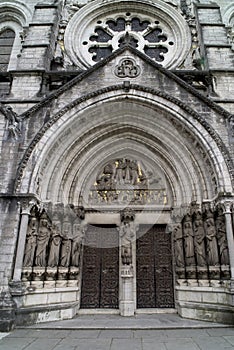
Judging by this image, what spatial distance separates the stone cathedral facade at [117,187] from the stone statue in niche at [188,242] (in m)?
0.03

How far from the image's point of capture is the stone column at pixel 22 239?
5.76 m

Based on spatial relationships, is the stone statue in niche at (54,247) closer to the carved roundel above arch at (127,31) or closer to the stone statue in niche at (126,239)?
the stone statue in niche at (126,239)

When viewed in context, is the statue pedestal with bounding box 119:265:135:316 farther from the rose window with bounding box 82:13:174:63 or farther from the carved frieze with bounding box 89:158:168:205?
the rose window with bounding box 82:13:174:63

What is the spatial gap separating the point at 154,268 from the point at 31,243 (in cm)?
351

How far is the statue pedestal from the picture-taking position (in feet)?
22.4

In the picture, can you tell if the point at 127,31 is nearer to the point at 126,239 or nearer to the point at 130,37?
the point at 130,37

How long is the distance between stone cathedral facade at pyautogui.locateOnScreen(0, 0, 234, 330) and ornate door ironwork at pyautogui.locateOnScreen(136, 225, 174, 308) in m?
0.03

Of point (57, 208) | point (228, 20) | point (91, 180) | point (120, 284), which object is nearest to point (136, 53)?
point (91, 180)

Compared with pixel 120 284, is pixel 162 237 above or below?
above

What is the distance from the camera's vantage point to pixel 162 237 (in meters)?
7.82

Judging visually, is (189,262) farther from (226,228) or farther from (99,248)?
(99,248)

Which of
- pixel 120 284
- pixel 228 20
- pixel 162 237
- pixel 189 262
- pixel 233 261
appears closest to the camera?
pixel 233 261

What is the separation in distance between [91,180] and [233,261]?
4.52 metres

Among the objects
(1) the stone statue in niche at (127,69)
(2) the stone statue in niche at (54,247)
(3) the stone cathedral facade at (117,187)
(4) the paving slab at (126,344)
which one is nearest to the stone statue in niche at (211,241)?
(3) the stone cathedral facade at (117,187)
